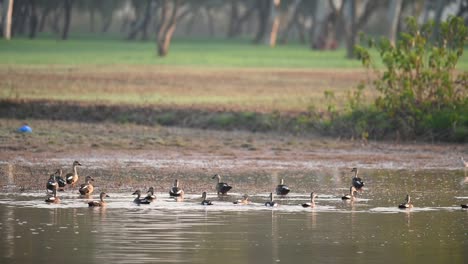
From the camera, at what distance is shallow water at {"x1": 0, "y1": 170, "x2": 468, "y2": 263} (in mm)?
13211

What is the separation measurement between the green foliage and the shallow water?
5.85 m

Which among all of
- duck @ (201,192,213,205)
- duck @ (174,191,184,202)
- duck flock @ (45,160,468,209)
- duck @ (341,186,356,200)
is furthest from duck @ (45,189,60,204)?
duck @ (341,186,356,200)

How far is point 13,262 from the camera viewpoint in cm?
1256

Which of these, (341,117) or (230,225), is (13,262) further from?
(341,117)

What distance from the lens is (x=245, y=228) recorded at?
15.1 m

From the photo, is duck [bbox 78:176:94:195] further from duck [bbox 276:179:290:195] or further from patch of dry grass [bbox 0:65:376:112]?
patch of dry grass [bbox 0:65:376:112]

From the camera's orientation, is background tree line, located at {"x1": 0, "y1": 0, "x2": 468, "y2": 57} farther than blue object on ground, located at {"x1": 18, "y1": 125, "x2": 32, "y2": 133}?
Yes

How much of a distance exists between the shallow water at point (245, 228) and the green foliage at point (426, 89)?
230 inches

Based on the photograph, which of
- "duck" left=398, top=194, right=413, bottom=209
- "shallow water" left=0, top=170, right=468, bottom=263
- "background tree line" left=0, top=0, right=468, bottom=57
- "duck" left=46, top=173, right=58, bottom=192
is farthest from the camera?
"background tree line" left=0, top=0, right=468, bottom=57

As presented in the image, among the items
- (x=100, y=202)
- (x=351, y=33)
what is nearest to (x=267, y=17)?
(x=351, y=33)

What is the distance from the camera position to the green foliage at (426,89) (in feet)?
82.4

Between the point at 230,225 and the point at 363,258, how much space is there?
2633mm

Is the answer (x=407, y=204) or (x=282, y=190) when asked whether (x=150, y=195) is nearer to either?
(x=282, y=190)

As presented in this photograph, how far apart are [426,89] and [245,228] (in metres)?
11.4
